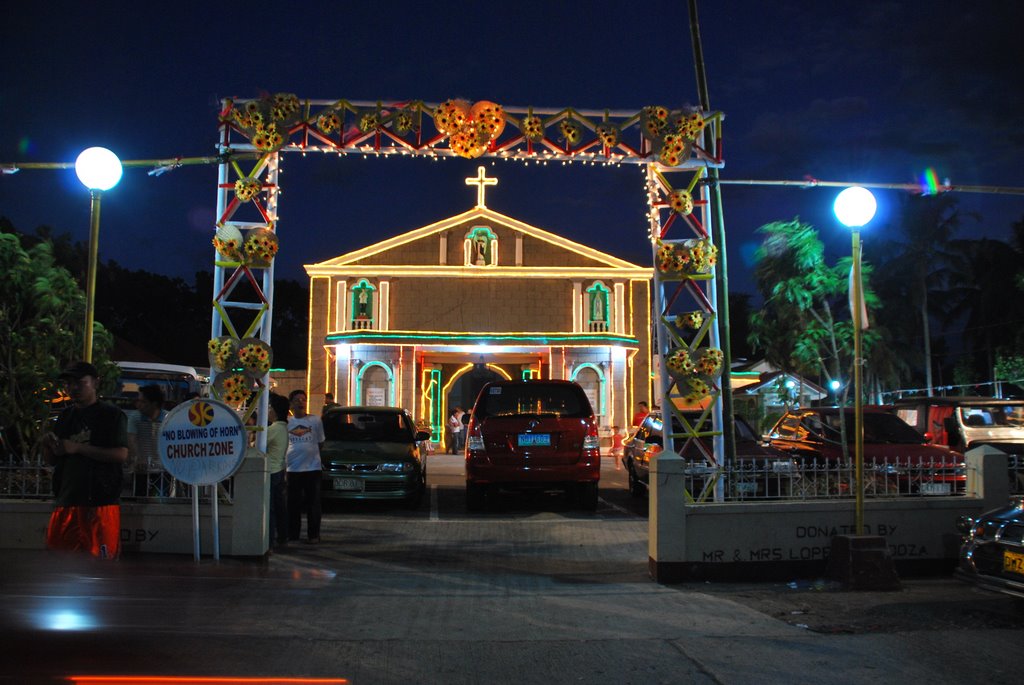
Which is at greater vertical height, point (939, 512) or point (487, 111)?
point (487, 111)

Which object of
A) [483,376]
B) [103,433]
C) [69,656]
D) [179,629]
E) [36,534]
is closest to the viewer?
[69,656]

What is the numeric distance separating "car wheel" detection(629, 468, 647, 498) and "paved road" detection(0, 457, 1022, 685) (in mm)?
5275

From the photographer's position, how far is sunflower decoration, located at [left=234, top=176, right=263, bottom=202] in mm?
10070

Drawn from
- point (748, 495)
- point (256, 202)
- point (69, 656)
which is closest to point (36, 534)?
point (256, 202)

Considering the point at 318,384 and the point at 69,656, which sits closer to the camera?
the point at 69,656

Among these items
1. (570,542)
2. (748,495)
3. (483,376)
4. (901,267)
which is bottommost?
(570,542)

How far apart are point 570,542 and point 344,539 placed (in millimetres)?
2655

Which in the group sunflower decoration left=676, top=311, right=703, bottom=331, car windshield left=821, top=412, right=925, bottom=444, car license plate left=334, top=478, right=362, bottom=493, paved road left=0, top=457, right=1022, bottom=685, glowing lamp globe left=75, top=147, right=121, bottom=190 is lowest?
paved road left=0, top=457, right=1022, bottom=685

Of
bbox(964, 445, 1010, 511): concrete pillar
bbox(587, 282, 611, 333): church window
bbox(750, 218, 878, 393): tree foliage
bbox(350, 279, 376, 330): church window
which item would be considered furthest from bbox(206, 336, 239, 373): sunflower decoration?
bbox(587, 282, 611, 333): church window

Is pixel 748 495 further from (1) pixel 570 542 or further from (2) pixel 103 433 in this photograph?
(2) pixel 103 433

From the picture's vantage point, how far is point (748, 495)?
8836 millimetres

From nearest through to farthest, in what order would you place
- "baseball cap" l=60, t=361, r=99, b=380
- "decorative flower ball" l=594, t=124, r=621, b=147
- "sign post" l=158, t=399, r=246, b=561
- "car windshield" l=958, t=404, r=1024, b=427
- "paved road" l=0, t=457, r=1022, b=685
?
1. "paved road" l=0, t=457, r=1022, b=685
2. "baseball cap" l=60, t=361, r=99, b=380
3. "sign post" l=158, t=399, r=246, b=561
4. "decorative flower ball" l=594, t=124, r=621, b=147
5. "car windshield" l=958, t=404, r=1024, b=427

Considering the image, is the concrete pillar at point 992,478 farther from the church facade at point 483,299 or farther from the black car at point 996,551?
the church facade at point 483,299

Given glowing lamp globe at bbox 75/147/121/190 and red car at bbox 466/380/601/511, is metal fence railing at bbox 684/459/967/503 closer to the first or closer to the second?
red car at bbox 466/380/601/511
